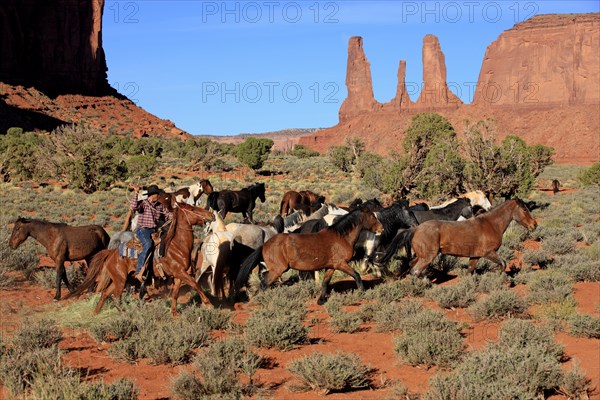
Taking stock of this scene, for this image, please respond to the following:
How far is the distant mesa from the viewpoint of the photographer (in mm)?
112812

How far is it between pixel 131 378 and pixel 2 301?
5.80 m

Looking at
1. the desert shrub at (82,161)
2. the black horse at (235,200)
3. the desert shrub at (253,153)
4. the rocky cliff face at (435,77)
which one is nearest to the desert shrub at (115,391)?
the black horse at (235,200)

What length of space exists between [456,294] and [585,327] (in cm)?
266

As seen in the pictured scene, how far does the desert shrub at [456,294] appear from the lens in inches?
433

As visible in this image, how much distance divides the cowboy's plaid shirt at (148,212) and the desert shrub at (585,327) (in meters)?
6.70

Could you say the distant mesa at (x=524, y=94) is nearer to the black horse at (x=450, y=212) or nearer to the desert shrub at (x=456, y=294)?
the black horse at (x=450, y=212)

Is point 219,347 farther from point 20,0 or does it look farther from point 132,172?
point 20,0

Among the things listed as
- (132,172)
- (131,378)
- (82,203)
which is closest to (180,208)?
(131,378)

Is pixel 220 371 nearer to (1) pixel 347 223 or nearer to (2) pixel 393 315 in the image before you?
(2) pixel 393 315

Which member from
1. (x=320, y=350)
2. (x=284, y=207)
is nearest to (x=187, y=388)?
(x=320, y=350)

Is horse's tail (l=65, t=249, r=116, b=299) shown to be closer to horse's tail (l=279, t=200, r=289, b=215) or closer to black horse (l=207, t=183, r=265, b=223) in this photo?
black horse (l=207, t=183, r=265, b=223)

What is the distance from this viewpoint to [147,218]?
35.9ft

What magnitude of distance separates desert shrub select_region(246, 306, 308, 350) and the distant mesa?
98748mm

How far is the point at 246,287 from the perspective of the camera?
40.5 feet
